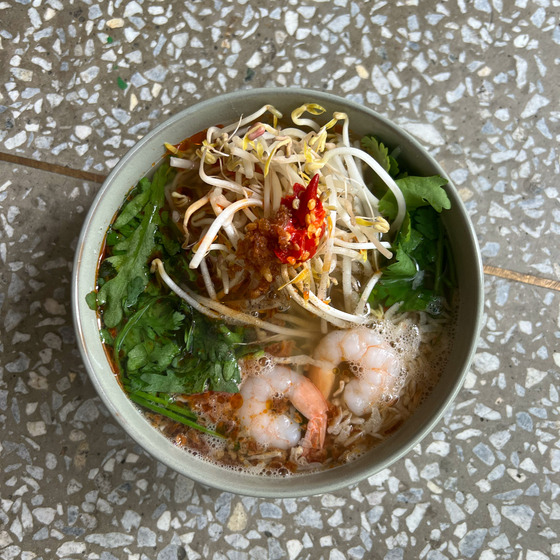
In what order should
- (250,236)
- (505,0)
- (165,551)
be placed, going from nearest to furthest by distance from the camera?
1. (250,236)
2. (165,551)
3. (505,0)

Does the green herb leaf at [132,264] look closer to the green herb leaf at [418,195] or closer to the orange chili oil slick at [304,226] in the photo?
the orange chili oil slick at [304,226]

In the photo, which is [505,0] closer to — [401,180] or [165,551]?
[401,180]

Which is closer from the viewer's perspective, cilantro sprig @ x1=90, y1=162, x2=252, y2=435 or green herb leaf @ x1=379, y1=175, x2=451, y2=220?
green herb leaf @ x1=379, y1=175, x2=451, y2=220

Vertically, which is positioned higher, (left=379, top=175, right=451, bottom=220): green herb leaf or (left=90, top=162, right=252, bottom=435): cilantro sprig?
(left=379, top=175, right=451, bottom=220): green herb leaf

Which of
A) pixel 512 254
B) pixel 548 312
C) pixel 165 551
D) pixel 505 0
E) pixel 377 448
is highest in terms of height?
pixel 505 0

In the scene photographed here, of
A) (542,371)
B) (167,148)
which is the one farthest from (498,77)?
(167,148)

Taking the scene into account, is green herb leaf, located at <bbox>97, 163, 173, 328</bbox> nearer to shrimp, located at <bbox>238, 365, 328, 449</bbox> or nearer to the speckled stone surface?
the speckled stone surface

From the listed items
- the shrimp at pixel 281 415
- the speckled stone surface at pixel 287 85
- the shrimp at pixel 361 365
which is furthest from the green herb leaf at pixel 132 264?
the shrimp at pixel 361 365

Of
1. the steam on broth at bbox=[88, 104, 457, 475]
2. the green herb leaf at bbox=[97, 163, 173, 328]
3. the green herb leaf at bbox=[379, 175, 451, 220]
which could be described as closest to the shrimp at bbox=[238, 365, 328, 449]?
the steam on broth at bbox=[88, 104, 457, 475]
